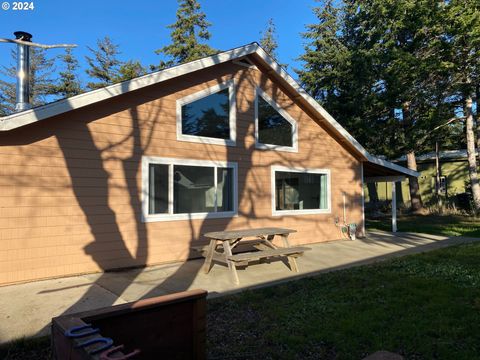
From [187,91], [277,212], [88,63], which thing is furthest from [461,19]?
[88,63]

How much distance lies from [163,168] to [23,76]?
326 centimetres

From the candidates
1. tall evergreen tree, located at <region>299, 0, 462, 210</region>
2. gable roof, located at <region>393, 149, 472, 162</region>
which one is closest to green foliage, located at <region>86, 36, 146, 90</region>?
tall evergreen tree, located at <region>299, 0, 462, 210</region>

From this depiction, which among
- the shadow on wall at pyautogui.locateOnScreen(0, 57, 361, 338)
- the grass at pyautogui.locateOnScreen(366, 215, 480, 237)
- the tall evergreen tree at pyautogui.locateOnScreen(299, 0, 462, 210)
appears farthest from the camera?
the tall evergreen tree at pyautogui.locateOnScreen(299, 0, 462, 210)

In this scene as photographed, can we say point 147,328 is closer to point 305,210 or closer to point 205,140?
point 205,140

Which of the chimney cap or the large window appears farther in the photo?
the large window

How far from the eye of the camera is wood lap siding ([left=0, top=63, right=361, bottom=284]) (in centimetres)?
634

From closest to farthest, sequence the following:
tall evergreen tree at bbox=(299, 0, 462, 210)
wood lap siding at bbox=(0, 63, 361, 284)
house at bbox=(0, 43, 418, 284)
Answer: wood lap siding at bbox=(0, 63, 361, 284) < house at bbox=(0, 43, 418, 284) < tall evergreen tree at bbox=(299, 0, 462, 210)

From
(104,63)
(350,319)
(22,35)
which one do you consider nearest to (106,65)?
(104,63)

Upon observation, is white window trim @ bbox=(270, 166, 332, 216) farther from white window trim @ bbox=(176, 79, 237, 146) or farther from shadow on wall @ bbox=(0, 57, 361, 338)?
shadow on wall @ bbox=(0, 57, 361, 338)

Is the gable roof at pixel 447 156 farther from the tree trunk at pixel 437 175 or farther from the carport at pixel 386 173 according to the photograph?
the carport at pixel 386 173

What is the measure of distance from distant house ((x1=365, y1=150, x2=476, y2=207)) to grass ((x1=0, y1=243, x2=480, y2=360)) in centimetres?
1657

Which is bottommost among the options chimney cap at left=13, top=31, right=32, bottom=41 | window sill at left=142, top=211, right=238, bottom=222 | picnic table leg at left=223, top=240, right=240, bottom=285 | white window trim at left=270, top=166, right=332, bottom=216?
picnic table leg at left=223, top=240, right=240, bottom=285

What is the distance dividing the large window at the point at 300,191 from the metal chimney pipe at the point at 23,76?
5.85 m

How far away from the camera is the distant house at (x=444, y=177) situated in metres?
22.0
